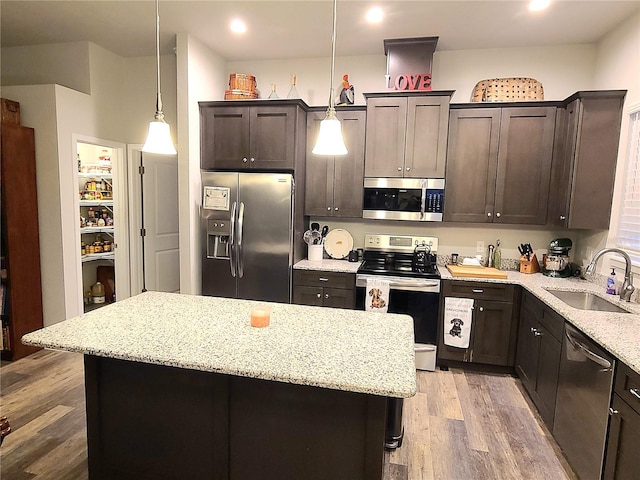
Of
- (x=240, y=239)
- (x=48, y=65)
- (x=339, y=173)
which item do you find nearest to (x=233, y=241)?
(x=240, y=239)

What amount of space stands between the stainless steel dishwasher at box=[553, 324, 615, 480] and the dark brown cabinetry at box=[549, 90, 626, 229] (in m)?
1.29

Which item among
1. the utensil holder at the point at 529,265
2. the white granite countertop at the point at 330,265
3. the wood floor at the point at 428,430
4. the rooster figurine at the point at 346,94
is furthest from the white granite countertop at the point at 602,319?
the rooster figurine at the point at 346,94

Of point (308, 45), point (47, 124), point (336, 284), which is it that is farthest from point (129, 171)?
point (336, 284)

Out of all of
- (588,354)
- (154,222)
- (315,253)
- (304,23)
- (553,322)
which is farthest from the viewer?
(154,222)

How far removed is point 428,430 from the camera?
7.99 ft

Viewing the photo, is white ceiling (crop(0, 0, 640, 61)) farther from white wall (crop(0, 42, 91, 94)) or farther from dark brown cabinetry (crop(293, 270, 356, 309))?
dark brown cabinetry (crop(293, 270, 356, 309))

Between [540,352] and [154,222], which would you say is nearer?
[540,352]

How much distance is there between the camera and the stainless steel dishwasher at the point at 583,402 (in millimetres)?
1752

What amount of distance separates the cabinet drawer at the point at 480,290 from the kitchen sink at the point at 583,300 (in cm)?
32

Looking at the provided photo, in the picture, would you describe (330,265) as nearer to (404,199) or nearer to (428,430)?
(404,199)

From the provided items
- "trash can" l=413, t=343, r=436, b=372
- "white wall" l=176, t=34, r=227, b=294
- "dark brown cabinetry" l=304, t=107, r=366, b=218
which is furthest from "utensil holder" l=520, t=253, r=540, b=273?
"white wall" l=176, t=34, r=227, b=294

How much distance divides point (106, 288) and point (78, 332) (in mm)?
3566

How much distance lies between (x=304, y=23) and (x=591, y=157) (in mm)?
2560

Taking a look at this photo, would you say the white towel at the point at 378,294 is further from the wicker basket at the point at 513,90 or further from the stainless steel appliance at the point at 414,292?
the wicker basket at the point at 513,90
